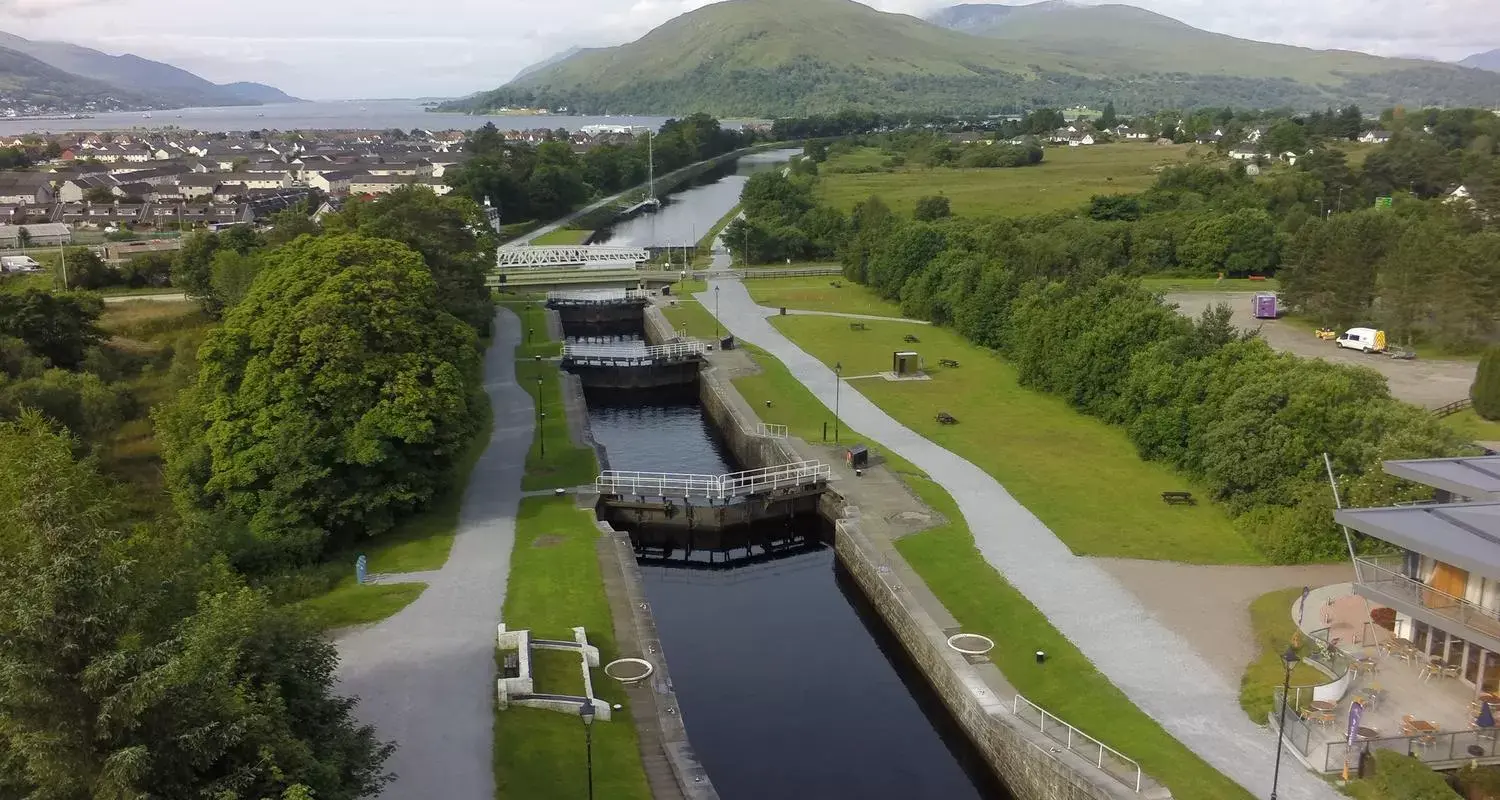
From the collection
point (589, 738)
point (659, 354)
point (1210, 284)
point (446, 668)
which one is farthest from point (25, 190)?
point (589, 738)

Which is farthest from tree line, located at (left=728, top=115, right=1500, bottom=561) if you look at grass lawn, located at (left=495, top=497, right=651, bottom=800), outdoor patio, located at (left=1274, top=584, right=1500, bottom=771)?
grass lawn, located at (left=495, top=497, right=651, bottom=800)

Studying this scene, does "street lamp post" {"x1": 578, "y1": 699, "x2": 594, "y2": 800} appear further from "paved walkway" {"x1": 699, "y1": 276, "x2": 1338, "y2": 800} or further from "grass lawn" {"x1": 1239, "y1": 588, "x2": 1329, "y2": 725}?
"grass lawn" {"x1": 1239, "y1": 588, "x2": 1329, "y2": 725}

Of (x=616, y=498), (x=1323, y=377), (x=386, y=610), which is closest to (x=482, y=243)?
(x=616, y=498)

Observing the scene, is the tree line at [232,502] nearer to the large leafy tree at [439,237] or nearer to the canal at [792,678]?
the large leafy tree at [439,237]

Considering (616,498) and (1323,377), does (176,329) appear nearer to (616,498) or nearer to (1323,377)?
(616,498)

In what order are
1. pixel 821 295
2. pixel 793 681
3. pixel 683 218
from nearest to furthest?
pixel 793 681 < pixel 821 295 < pixel 683 218

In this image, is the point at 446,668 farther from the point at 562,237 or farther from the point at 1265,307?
the point at 562,237
